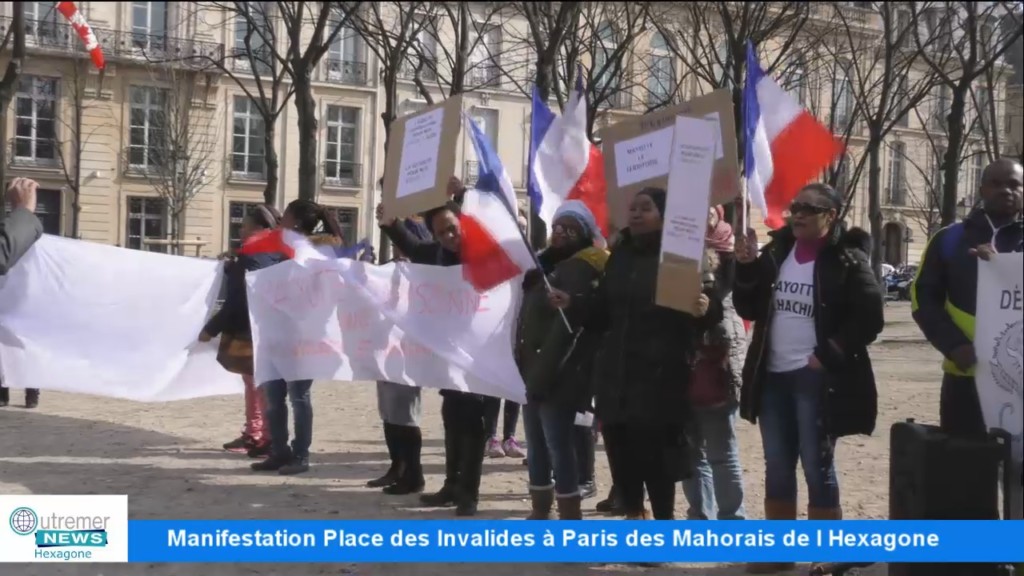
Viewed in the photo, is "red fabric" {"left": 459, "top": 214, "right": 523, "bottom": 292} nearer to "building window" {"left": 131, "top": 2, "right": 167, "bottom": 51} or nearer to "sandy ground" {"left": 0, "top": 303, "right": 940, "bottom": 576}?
"sandy ground" {"left": 0, "top": 303, "right": 940, "bottom": 576}

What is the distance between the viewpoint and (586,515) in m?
7.02

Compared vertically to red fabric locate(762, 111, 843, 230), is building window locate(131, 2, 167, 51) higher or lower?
higher

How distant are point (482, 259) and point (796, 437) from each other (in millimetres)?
2019

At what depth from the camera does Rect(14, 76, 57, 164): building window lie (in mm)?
25234

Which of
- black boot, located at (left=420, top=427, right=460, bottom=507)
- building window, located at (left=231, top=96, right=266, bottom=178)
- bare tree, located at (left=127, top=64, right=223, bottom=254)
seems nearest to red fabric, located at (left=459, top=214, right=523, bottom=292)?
black boot, located at (left=420, top=427, right=460, bottom=507)

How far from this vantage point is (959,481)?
184 inches

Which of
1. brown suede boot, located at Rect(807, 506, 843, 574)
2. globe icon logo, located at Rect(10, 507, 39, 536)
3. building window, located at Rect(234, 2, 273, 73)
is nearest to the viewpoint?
globe icon logo, located at Rect(10, 507, 39, 536)

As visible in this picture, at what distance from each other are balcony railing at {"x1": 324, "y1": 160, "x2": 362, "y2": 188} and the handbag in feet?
112

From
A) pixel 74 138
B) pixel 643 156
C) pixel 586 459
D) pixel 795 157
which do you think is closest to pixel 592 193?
pixel 643 156

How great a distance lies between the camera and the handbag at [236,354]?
27.6ft

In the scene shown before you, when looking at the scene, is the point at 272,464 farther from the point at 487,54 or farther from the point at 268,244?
the point at 487,54

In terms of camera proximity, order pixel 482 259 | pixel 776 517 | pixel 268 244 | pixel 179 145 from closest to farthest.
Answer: pixel 776 517 → pixel 482 259 → pixel 268 244 → pixel 179 145

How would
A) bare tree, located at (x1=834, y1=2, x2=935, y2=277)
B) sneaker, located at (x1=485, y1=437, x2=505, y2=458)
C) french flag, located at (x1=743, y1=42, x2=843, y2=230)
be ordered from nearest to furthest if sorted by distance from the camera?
french flag, located at (x1=743, y1=42, x2=843, y2=230) < sneaker, located at (x1=485, y1=437, x2=505, y2=458) < bare tree, located at (x1=834, y1=2, x2=935, y2=277)

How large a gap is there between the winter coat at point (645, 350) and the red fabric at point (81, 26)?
407 inches
